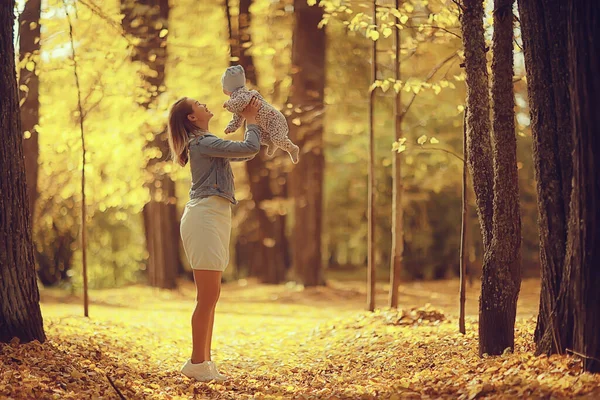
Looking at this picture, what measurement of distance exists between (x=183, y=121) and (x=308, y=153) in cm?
1049

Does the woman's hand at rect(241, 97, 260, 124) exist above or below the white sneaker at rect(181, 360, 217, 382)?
above

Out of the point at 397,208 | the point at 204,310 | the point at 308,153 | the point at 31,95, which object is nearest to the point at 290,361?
the point at 204,310

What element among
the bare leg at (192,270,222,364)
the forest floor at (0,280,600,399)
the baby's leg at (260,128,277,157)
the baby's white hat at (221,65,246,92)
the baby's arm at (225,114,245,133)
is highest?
the baby's white hat at (221,65,246,92)

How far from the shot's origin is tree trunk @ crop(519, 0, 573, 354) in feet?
16.5

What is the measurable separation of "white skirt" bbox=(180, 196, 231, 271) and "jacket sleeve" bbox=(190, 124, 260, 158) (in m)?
0.37

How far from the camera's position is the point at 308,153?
54.6 feet

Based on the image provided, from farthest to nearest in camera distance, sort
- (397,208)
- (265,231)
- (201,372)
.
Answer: (265,231) < (397,208) < (201,372)

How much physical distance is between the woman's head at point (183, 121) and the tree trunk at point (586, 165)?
2952 millimetres

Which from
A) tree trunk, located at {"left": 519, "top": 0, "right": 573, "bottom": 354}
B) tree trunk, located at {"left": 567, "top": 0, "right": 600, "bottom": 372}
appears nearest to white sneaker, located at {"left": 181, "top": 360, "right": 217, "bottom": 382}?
tree trunk, located at {"left": 519, "top": 0, "right": 573, "bottom": 354}

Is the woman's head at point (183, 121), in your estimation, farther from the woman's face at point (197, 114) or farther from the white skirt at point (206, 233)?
the white skirt at point (206, 233)

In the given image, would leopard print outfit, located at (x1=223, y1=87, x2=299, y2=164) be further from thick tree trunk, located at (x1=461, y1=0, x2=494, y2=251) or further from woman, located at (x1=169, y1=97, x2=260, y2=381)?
thick tree trunk, located at (x1=461, y1=0, x2=494, y2=251)

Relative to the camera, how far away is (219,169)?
612 cm

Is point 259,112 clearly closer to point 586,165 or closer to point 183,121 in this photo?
point 183,121

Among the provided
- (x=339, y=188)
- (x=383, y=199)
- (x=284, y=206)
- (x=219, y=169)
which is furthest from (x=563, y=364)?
(x=339, y=188)
